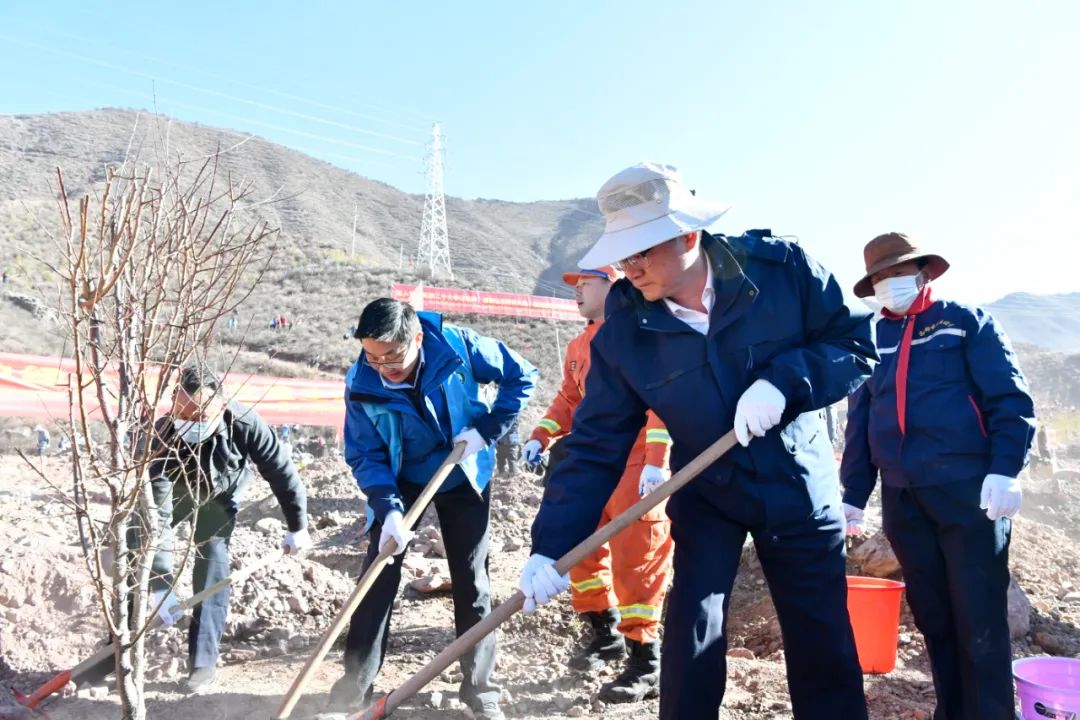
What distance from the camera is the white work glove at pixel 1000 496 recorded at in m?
2.66

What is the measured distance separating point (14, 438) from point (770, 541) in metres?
18.6

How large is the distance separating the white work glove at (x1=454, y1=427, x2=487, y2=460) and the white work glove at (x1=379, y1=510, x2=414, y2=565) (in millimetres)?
369

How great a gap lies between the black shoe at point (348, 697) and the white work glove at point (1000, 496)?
2.57m

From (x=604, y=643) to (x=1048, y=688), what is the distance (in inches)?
82.5

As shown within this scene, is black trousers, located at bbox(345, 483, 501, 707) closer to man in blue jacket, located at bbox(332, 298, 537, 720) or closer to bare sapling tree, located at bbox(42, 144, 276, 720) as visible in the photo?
man in blue jacket, located at bbox(332, 298, 537, 720)

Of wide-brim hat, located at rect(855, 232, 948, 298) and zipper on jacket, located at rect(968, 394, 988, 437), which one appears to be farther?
wide-brim hat, located at rect(855, 232, 948, 298)

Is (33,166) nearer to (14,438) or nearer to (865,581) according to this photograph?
(14,438)

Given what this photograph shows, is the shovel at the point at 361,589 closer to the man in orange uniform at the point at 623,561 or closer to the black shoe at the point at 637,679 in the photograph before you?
the man in orange uniform at the point at 623,561

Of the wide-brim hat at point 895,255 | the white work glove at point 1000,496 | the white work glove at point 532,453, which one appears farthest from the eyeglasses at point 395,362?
the white work glove at point 1000,496

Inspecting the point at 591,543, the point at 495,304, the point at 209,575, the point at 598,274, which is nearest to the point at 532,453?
the point at 598,274

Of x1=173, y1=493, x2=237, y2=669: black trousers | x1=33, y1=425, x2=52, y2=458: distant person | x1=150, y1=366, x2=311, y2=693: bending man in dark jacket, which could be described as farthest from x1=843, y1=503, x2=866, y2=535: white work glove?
x1=33, y1=425, x2=52, y2=458: distant person

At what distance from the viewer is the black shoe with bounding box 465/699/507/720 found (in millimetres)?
3307

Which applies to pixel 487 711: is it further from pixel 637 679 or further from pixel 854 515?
pixel 854 515

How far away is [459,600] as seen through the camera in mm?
3412
